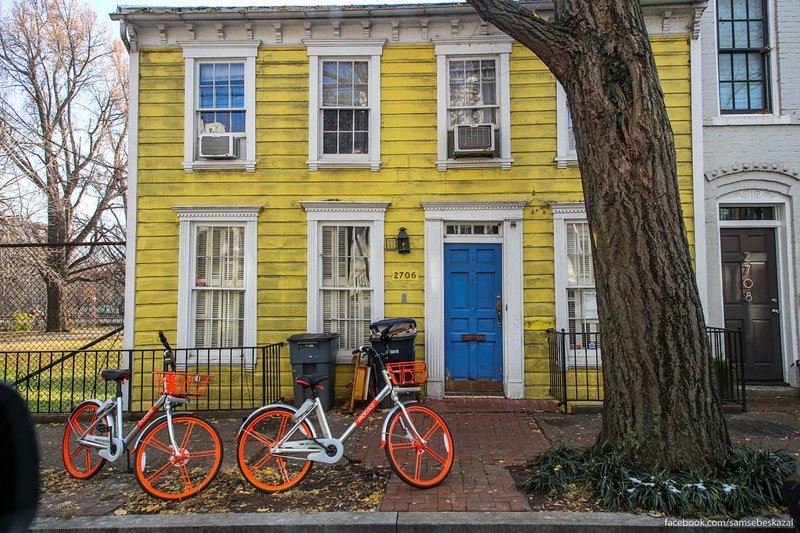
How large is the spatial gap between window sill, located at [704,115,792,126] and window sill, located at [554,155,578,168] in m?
2.38

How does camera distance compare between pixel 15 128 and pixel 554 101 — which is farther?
pixel 15 128

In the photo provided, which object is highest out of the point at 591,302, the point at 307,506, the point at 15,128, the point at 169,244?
the point at 15,128

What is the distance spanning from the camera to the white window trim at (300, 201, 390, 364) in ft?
26.5

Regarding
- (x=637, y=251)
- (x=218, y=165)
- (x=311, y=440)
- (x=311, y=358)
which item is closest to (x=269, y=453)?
(x=311, y=440)

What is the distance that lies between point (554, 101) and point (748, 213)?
3723 millimetres

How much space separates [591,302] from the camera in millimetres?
8055

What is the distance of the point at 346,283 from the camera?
27.1ft

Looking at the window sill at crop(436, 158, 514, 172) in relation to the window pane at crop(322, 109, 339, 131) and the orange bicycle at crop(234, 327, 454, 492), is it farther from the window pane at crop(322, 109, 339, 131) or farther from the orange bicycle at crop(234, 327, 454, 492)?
the orange bicycle at crop(234, 327, 454, 492)

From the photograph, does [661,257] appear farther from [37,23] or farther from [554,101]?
[37,23]

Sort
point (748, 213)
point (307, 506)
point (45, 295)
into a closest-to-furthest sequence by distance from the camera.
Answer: point (307, 506), point (748, 213), point (45, 295)

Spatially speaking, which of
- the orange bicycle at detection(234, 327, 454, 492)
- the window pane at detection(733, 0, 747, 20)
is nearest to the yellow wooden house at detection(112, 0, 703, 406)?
the window pane at detection(733, 0, 747, 20)

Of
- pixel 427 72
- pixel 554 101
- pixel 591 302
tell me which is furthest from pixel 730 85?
pixel 427 72

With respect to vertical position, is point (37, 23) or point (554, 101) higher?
point (37, 23)

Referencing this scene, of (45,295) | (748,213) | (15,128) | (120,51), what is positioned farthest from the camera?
(120,51)
